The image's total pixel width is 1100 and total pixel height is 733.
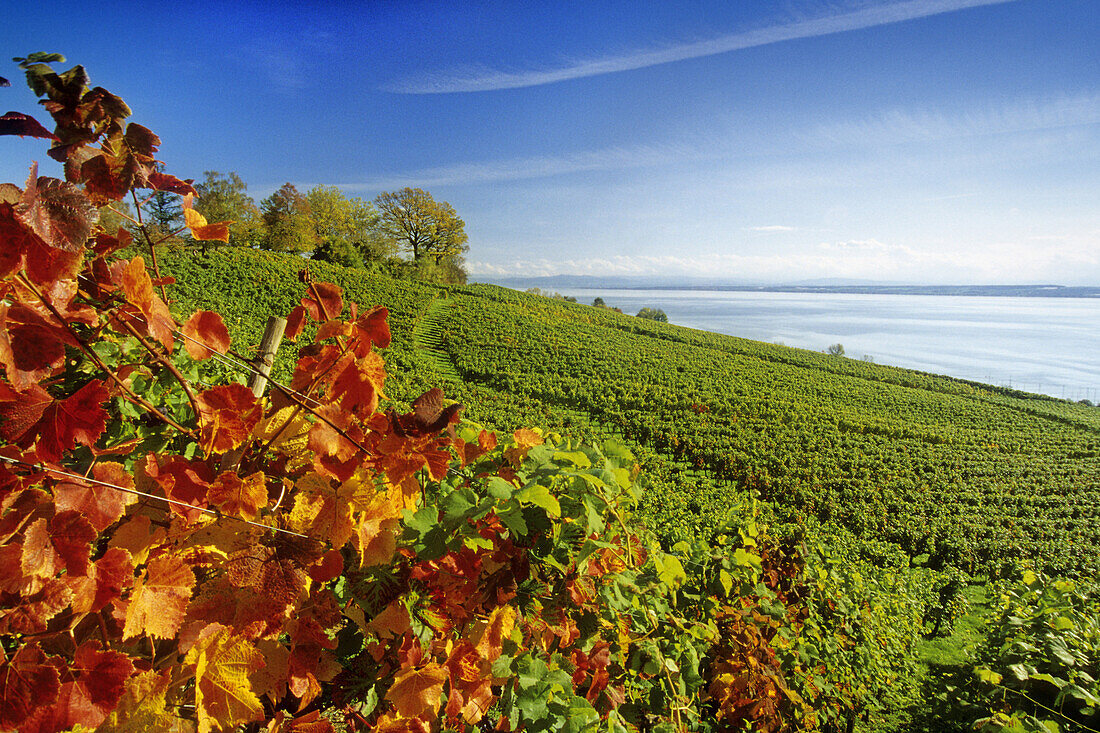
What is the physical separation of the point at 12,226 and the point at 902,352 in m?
84.0

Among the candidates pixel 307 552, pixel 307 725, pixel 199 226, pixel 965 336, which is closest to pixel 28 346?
pixel 199 226

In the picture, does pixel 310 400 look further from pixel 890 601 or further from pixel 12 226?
pixel 890 601

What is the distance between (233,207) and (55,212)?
4378 centimetres

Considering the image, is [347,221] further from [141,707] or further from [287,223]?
[141,707]

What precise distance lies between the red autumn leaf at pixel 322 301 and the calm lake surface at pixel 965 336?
53.8m

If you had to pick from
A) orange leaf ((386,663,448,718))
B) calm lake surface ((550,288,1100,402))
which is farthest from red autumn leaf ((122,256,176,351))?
calm lake surface ((550,288,1100,402))

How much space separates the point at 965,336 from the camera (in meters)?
79.1

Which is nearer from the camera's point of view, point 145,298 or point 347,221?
point 145,298

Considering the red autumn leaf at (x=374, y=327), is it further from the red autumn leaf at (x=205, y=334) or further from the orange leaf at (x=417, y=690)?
the orange leaf at (x=417, y=690)

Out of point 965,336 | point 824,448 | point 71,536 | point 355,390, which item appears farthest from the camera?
point 965,336

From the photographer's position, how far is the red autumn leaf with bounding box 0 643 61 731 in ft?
1.88

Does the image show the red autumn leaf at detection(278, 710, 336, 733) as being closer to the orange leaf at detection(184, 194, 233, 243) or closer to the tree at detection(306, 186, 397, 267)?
the orange leaf at detection(184, 194, 233, 243)

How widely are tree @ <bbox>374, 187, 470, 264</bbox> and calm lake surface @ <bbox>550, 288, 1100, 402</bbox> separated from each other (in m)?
44.0

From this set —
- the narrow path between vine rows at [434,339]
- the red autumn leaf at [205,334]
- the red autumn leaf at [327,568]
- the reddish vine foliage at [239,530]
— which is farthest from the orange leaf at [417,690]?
the narrow path between vine rows at [434,339]
